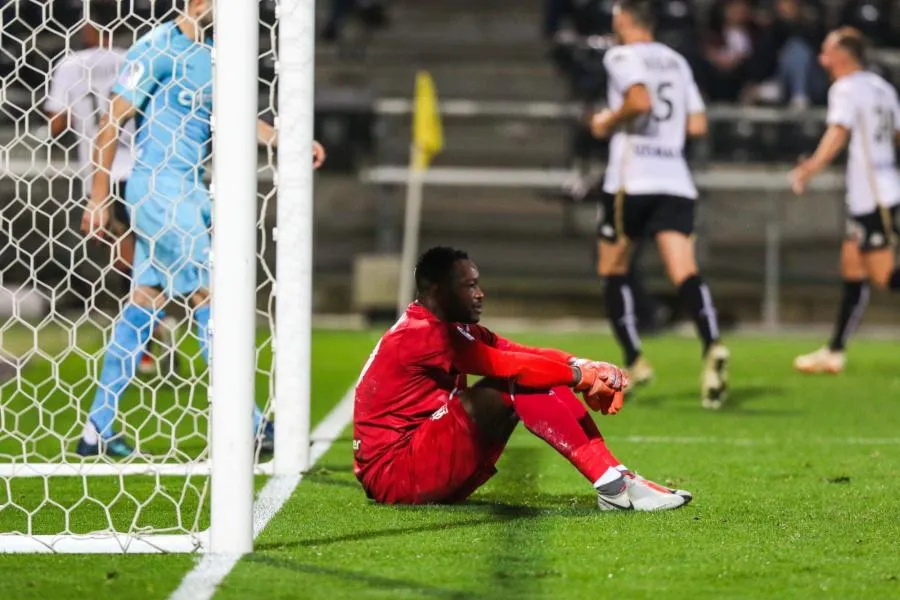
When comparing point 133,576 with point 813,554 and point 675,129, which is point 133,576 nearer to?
point 813,554

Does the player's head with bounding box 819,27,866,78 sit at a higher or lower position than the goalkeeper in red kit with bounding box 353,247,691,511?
higher

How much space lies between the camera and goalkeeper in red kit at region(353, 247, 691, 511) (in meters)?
5.41

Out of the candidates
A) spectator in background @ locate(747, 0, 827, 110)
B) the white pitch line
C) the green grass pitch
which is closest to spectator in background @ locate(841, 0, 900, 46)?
spectator in background @ locate(747, 0, 827, 110)

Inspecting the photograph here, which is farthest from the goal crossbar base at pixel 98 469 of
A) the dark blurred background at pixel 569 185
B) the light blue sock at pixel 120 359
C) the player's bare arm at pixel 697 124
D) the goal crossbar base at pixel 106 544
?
the dark blurred background at pixel 569 185

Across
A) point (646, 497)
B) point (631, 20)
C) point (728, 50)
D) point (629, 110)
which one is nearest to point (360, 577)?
point (646, 497)

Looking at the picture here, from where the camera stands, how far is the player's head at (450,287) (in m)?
5.43

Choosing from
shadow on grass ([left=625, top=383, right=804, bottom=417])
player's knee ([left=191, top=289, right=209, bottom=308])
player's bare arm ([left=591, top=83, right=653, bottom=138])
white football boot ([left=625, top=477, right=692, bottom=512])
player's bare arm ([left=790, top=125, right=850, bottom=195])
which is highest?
player's bare arm ([left=591, top=83, right=653, bottom=138])

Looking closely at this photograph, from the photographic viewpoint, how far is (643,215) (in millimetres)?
9602

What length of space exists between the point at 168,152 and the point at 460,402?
226 centimetres

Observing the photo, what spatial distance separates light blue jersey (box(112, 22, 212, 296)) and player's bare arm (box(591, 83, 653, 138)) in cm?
273

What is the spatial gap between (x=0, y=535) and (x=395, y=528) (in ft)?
3.89

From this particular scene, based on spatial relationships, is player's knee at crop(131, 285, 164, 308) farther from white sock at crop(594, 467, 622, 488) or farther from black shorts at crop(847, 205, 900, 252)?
black shorts at crop(847, 205, 900, 252)

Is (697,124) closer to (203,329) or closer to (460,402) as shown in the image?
(203,329)

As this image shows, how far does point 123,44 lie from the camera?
9.82m
